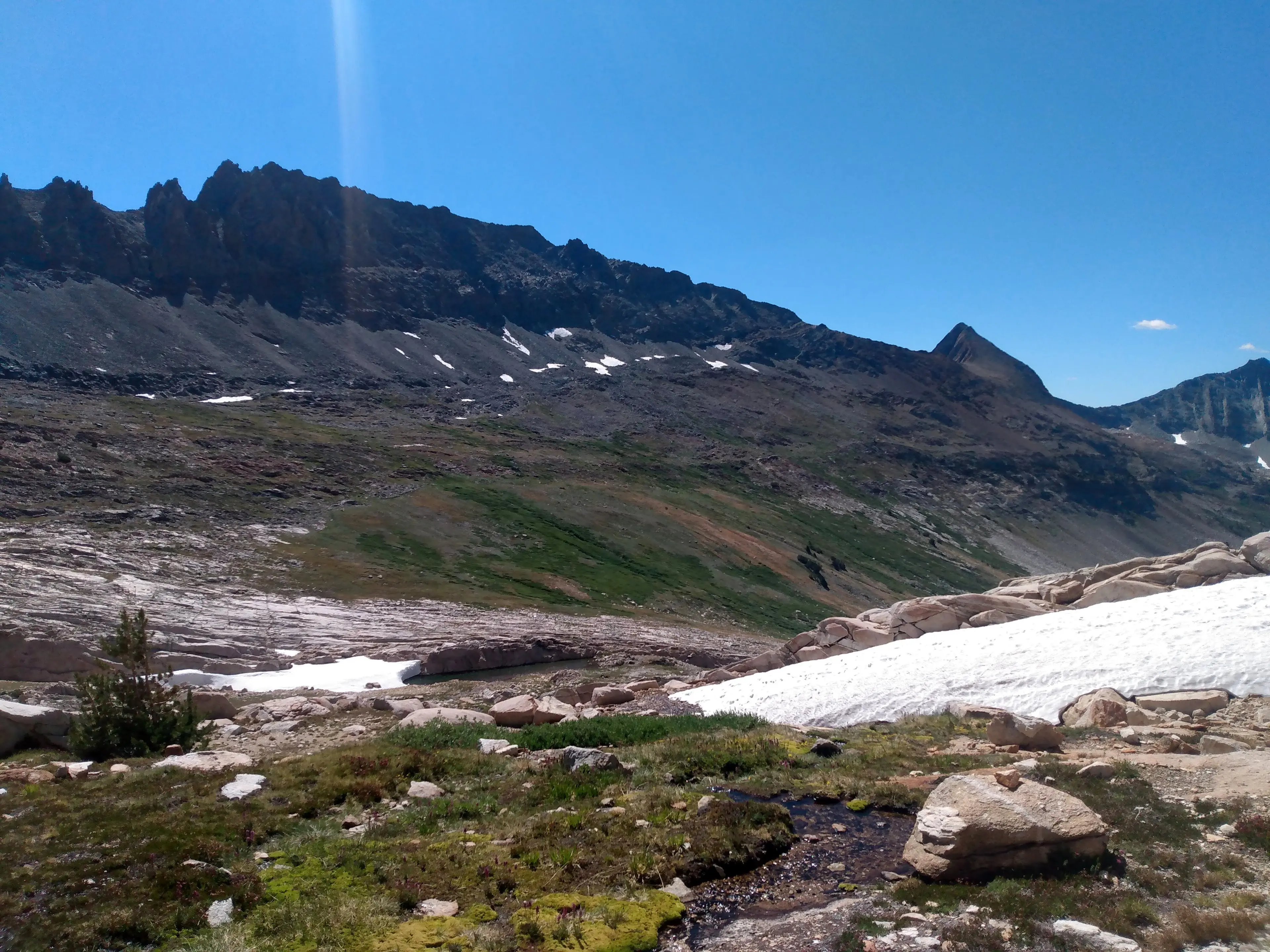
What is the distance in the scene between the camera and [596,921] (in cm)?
866

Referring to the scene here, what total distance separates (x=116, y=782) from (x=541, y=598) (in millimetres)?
49753

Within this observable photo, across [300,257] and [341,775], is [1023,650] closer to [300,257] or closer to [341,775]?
[341,775]

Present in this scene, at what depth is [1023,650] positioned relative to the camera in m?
21.2

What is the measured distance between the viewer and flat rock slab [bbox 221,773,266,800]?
12.9 metres

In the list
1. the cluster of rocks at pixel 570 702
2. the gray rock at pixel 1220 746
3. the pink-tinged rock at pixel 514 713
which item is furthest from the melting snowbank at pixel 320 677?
the gray rock at pixel 1220 746

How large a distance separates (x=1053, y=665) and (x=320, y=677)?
2939 cm

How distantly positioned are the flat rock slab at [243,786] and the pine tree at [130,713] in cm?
366

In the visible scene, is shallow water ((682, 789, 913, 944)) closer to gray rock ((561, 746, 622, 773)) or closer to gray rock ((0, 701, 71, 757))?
gray rock ((561, 746, 622, 773))

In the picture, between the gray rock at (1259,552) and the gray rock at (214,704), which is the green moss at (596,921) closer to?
the gray rock at (214,704)

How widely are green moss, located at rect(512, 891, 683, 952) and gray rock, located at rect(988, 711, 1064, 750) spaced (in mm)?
9405

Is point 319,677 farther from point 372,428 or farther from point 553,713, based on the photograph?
point 372,428

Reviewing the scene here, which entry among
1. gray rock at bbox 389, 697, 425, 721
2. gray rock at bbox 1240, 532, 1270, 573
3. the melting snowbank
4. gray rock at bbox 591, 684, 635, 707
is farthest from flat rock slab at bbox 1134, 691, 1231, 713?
the melting snowbank

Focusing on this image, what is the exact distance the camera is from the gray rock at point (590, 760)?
14.4 meters

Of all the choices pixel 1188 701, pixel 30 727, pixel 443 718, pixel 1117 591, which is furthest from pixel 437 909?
pixel 1117 591
